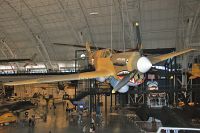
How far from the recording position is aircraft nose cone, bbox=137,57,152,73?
996 cm

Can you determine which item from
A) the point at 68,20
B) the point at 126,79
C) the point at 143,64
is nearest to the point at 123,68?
the point at 126,79

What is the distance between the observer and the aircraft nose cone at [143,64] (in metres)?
9.96

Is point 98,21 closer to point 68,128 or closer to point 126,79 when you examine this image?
point 68,128

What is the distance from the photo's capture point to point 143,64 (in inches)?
394


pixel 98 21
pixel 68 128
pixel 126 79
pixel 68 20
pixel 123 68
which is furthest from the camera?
pixel 98 21

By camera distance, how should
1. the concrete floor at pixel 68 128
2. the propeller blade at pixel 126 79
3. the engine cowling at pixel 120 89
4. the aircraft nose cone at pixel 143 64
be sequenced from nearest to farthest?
1. the aircraft nose cone at pixel 143 64
2. the propeller blade at pixel 126 79
3. the engine cowling at pixel 120 89
4. the concrete floor at pixel 68 128

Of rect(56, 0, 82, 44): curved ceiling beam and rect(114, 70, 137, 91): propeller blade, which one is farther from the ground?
rect(56, 0, 82, 44): curved ceiling beam

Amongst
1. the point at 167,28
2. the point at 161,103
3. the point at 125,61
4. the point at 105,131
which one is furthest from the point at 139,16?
the point at 125,61

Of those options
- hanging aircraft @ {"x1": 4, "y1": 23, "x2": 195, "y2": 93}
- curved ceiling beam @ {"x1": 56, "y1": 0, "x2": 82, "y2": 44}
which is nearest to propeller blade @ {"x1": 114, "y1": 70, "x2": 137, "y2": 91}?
hanging aircraft @ {"x1": 4, "y1": 23, "x2": 195, "y2": 93}

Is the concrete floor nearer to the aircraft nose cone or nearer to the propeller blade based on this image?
the propeller blade

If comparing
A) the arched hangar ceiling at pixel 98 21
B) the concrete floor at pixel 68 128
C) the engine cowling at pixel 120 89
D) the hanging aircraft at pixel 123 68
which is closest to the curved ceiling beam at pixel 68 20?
the arched hangar ceiling at pixel 98 21

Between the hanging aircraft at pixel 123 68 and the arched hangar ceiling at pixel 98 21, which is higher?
the arched hangar ceiling at pixel 98 21

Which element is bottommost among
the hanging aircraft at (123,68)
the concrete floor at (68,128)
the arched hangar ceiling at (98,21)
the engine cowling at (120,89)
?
the concrete floor at (68,128)

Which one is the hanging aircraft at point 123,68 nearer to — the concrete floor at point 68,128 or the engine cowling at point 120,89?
the engine cowling at point 120,89
